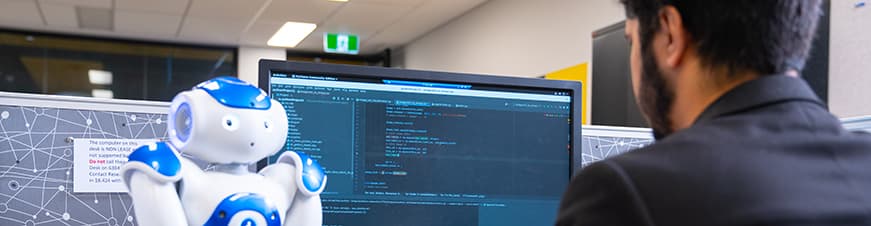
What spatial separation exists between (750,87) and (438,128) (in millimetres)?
557

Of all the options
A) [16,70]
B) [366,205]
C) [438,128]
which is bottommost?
[366,205]

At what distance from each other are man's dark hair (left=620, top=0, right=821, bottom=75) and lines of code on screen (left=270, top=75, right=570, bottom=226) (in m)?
0.51

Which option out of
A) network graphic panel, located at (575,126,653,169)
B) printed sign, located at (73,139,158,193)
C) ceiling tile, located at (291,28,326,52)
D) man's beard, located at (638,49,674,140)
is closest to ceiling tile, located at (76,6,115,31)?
ceiling tile, located at (291,28,326,52)

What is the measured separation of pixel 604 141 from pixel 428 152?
423 mm

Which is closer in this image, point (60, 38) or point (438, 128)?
point (438, 128)

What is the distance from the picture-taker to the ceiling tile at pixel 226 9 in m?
5.17

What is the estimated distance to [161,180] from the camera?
79cm

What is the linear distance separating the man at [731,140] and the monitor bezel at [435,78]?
1.49ft

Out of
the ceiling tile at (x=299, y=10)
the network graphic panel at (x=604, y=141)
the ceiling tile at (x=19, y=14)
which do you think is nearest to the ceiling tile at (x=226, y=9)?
the ceiling tile at (x=299, y=10)

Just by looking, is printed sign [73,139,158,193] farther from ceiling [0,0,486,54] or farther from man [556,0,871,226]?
ceiling [0,0,486,54]

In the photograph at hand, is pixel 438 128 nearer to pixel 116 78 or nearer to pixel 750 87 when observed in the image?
pixel 750 87

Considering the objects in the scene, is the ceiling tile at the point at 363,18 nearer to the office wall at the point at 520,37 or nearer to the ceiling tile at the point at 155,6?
the office wall at the point at 520,37

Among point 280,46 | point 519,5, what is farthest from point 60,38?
point 519,5

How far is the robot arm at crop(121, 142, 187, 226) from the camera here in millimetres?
790
